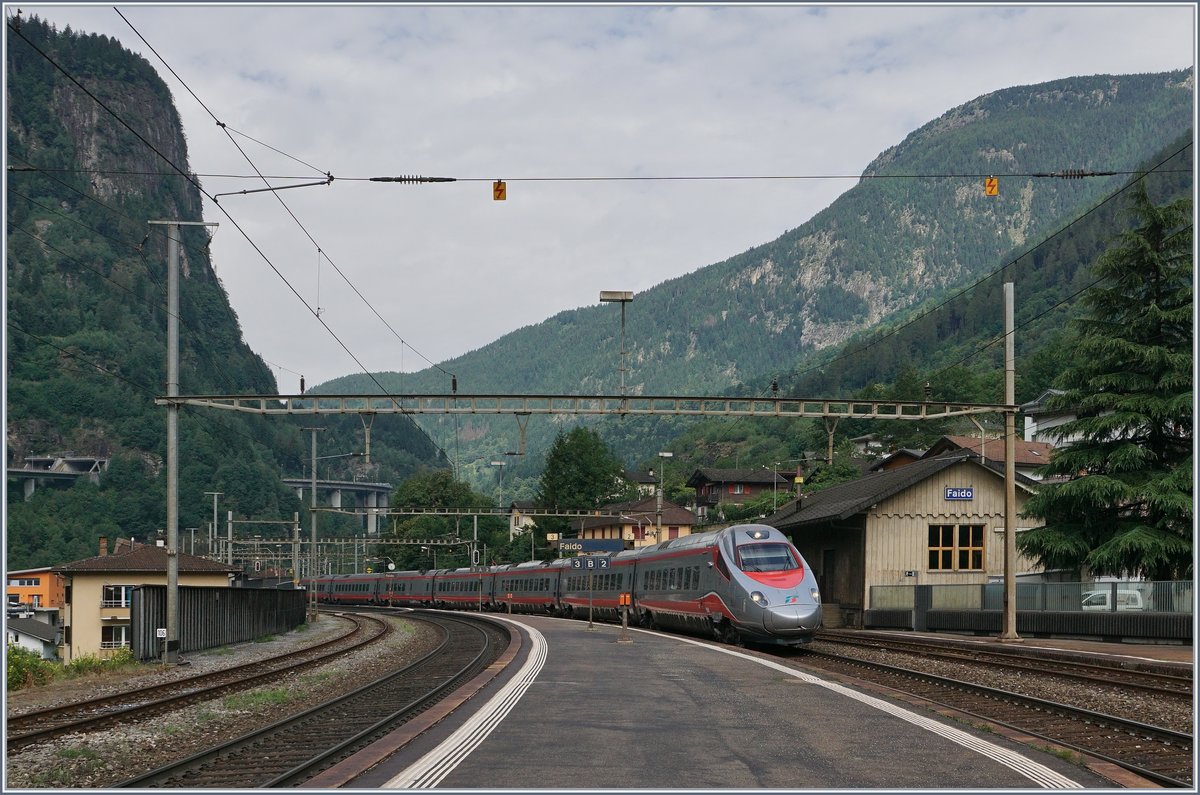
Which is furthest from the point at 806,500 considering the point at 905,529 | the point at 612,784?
the point at 612,784

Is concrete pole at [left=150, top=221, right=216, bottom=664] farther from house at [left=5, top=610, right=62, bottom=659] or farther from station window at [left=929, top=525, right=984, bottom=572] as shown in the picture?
house at [left=5, top=610, right=62, bottom=659]

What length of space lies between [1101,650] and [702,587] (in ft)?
36.3

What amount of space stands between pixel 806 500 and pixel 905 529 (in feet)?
41.2

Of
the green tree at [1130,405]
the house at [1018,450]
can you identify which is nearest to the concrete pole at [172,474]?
the green tree at [1130,405]

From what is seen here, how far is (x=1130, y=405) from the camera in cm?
3659

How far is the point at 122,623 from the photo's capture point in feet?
214

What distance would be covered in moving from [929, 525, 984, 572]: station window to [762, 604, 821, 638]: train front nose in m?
19.6

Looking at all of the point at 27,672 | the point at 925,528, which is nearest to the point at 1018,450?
the point at 925,528

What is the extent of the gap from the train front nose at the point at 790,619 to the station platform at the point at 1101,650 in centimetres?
437

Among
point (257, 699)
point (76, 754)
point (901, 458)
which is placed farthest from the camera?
point (901, 458)

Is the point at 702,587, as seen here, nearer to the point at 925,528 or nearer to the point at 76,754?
the point at 925,528

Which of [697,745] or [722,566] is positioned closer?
[697,745]

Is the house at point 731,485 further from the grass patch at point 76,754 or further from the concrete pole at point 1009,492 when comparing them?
the grass patch at point 76,754

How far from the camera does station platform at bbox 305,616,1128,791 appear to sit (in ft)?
37.7
